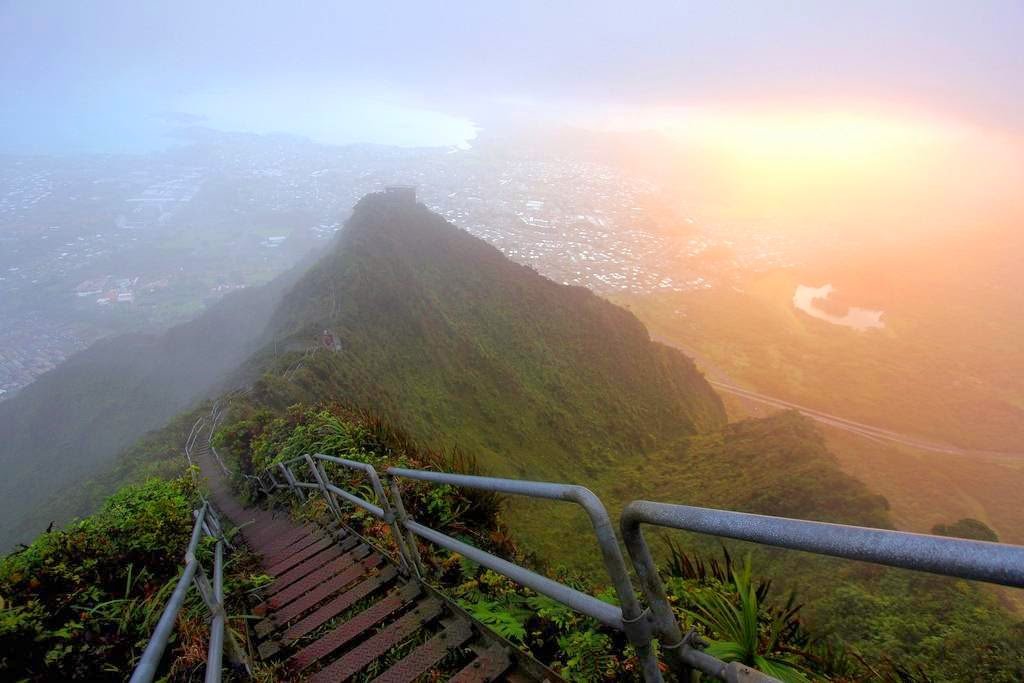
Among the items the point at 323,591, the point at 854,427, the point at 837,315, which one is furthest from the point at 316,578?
the point at 837,315

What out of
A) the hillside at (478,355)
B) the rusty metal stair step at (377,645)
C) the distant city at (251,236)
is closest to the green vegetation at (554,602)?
the rusty metal stair step at (377,645)

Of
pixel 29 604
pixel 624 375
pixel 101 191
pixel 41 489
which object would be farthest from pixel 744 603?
pixel 101 191

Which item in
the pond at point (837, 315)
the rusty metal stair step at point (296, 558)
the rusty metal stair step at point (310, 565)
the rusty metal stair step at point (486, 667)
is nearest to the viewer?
the rusty metal stair step at point (486, 667)

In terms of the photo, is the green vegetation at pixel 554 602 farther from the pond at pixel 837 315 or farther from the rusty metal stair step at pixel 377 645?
the pond at pixel 837 315

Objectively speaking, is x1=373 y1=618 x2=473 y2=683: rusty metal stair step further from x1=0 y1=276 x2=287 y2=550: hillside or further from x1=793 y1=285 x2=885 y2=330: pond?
x1=793 y1=285 x2=885 y2=330: pond

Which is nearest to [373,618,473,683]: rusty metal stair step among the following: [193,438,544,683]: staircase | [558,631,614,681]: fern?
[193,438,544,683]: staircase

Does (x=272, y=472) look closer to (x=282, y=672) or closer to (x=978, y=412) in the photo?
(x=282, y=672)
